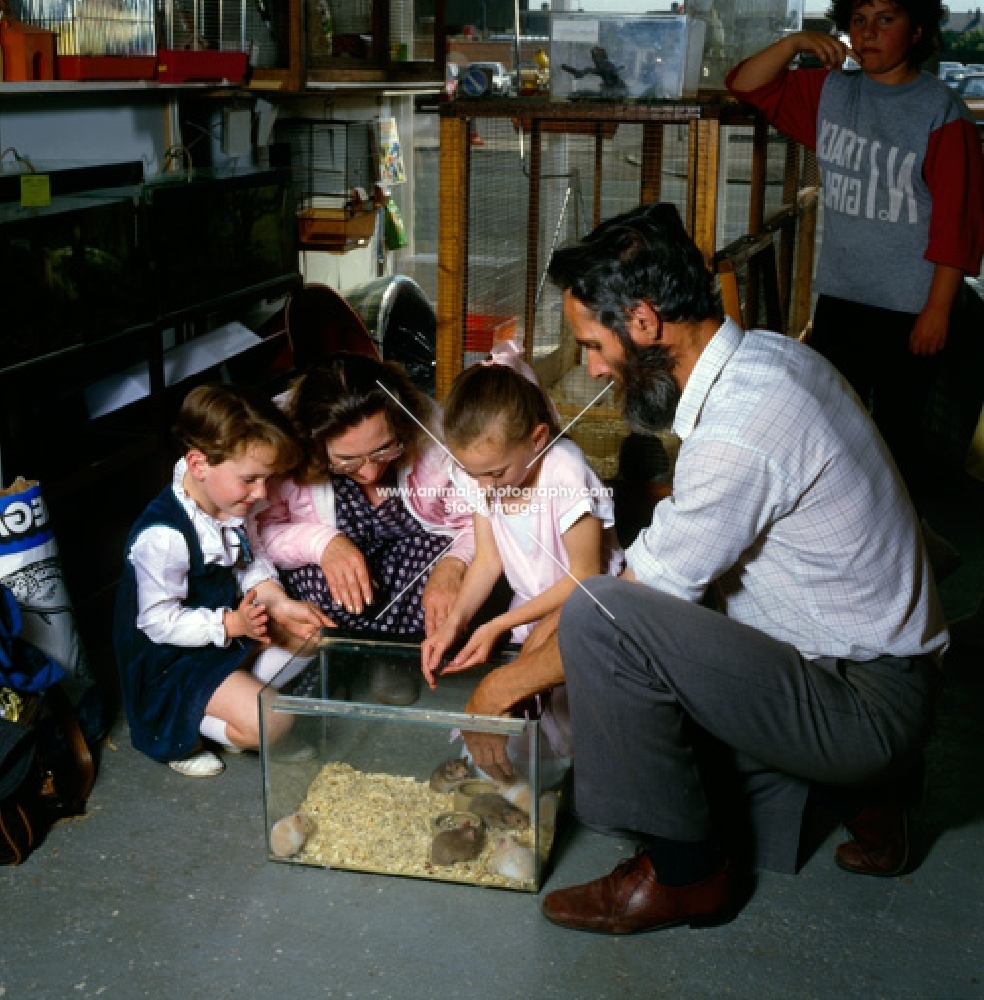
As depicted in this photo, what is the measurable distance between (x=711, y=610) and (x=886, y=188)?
1.80 meters

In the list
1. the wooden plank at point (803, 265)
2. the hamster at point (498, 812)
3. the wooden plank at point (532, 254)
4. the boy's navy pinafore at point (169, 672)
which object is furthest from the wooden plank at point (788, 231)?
the hamster at point (498, 812)

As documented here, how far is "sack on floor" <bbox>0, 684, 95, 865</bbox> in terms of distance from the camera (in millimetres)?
2361

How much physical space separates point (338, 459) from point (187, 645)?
1.75ft

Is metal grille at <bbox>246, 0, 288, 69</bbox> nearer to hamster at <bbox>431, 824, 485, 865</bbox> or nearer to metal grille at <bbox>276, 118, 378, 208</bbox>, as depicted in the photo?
metal grille at <bbox>276, 118, 378, 208</bbox>

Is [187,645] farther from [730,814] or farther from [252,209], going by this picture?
[252,209]

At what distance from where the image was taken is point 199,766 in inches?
109

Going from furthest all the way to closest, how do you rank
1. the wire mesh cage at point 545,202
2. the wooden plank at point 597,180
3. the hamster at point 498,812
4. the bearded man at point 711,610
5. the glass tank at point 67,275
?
the wooden plank at point 597,180, the wire mesh cage at point 545,202, the glass tank at point 67,275, the hamster at point 498,812, the bearded man at point 711,610

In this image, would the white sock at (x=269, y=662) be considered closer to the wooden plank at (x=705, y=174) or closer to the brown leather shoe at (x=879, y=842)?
the brown leather shoe at (x=879, y=842)

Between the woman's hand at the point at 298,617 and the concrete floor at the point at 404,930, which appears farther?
the woman's hand at the point at 298,617

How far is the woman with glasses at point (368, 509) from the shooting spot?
2814 mm

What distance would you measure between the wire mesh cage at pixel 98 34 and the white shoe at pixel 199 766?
192cm

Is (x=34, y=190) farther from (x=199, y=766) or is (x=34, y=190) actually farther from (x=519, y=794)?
(x=519, y=794)

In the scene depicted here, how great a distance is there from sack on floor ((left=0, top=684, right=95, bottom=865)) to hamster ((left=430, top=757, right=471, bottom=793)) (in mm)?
773

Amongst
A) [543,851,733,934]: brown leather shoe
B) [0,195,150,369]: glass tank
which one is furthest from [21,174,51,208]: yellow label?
A: [543,851,733,934]: brown leather shoe
